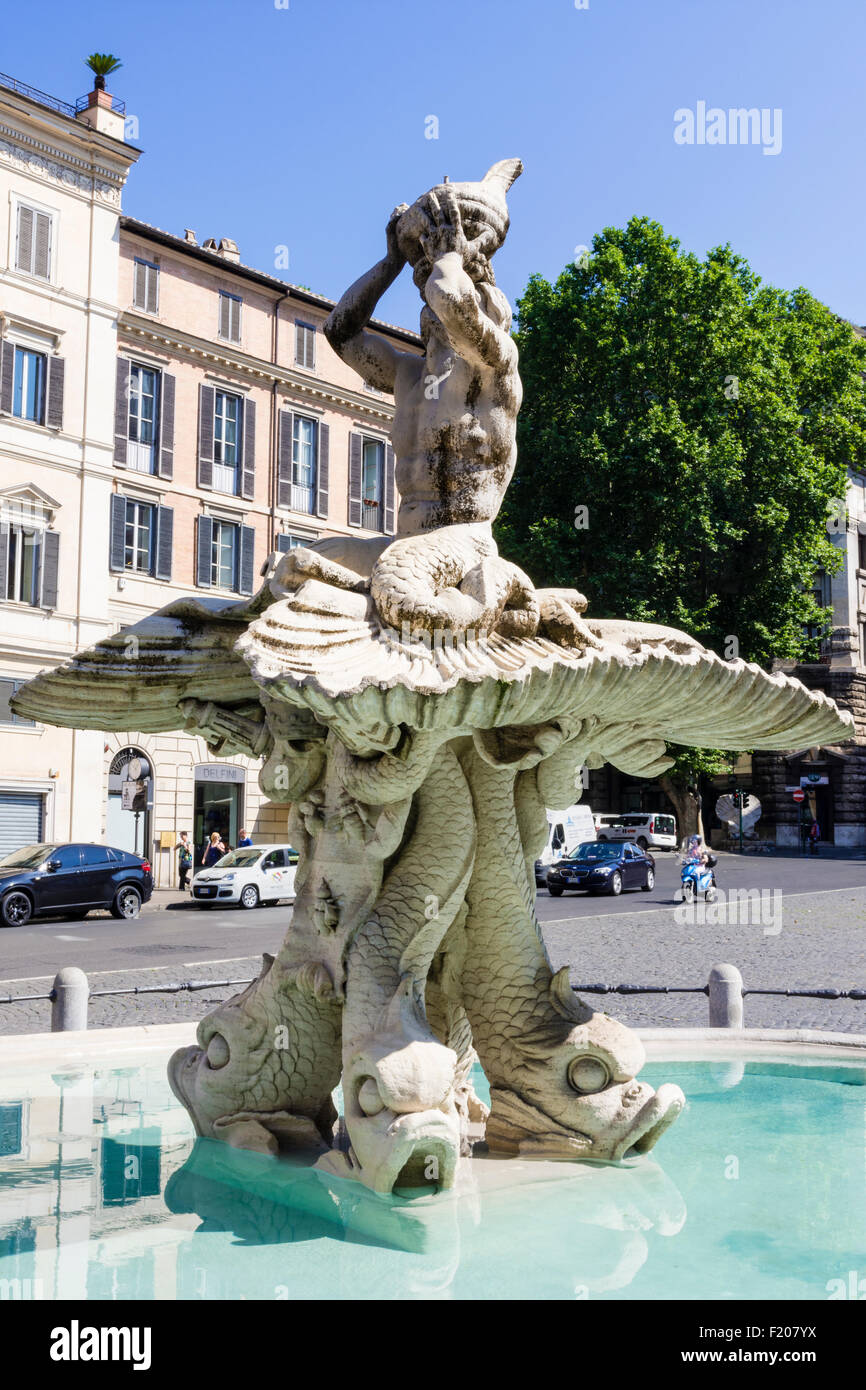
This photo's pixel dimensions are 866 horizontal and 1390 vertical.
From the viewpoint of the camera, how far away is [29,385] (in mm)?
25734

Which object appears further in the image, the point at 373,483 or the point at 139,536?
the point at 373,483

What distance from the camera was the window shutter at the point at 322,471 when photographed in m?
32.8

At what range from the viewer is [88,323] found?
1052 inches

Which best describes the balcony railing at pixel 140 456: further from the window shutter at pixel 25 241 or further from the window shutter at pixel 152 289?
the window shutter at pixel 25 241

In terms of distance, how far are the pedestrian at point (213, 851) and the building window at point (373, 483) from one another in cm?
1084

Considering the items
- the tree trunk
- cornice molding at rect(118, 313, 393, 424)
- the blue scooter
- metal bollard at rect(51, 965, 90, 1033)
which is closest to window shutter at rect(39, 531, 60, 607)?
cornice molding at rect(118, 313, 393, 424)

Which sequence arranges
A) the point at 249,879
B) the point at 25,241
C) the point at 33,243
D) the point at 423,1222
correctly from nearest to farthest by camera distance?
the point at 423,1222 → the point at 249,879 → the point at 25,241 → the point at 33,243

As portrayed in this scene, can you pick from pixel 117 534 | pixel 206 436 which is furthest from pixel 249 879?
pixel 206 436

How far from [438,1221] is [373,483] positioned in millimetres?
31618

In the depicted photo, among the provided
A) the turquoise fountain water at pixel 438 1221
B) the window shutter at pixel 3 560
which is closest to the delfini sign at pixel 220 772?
the window shutter at pixel 3 560

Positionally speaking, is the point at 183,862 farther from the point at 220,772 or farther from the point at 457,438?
the point at 457,438

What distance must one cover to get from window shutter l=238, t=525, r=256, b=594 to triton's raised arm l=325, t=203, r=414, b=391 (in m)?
25.6

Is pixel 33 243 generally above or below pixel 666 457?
above
